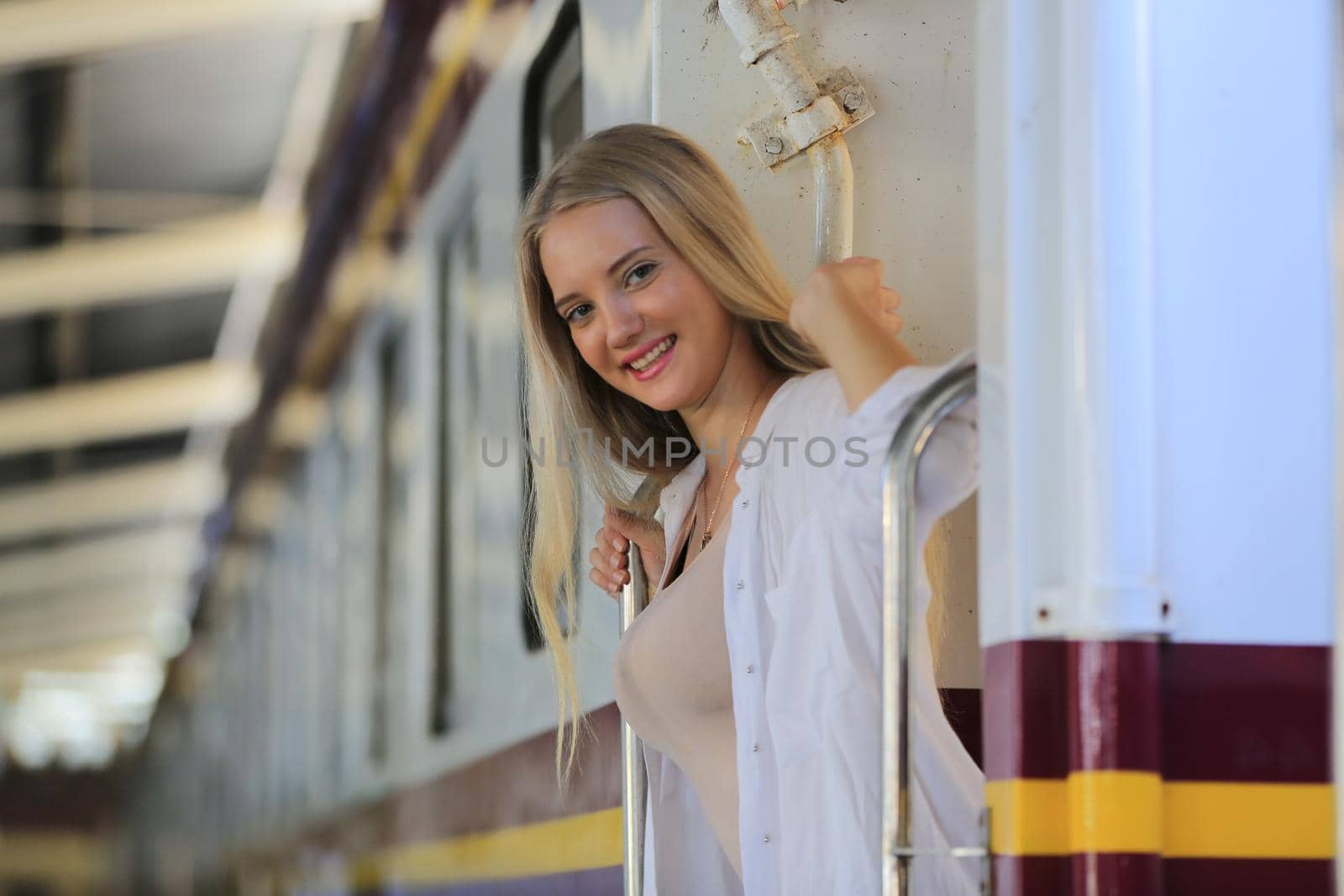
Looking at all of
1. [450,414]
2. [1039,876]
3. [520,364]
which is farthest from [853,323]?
[450,414]

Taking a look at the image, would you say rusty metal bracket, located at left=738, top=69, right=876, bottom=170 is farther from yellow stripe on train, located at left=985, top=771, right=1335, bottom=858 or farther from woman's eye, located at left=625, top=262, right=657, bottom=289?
yellow stripe on train, located at left=985, top=771, right=1335, bottom=858

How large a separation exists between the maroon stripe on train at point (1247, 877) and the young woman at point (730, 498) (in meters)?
0.48

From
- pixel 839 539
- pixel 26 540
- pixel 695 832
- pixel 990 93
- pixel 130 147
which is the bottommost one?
pixel 695 832

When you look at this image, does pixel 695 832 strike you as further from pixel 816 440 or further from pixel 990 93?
pixel 990 93

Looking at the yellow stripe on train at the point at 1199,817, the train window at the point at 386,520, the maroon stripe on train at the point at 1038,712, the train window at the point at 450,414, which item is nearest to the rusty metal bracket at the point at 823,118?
the maroon stripe on train at the point at 1038,712

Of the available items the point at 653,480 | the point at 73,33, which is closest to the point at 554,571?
the point at 653,480

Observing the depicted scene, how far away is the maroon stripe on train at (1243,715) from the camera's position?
1.50m

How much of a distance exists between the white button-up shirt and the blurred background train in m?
0.24

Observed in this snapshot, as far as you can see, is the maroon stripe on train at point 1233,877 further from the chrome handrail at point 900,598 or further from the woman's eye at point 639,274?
the woman's eye at point 639,274

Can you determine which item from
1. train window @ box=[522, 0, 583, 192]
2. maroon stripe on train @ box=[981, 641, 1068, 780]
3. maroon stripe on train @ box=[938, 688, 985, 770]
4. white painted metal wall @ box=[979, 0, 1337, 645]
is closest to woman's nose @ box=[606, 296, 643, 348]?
maroon stripe on train @ box=[938, 688, 985, 770]

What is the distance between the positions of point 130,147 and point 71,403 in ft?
11.7

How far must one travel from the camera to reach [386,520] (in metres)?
7.26

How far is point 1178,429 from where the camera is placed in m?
1.51

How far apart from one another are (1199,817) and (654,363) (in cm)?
108
